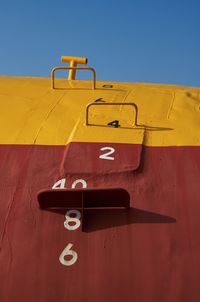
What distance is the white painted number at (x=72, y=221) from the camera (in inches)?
171

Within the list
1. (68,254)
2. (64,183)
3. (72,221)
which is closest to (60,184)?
(64,183)

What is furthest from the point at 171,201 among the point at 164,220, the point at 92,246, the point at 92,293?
the point at 92,293

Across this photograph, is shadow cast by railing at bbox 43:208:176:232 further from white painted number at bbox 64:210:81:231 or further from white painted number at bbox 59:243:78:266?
white painted number at bbox 59:243:78:266

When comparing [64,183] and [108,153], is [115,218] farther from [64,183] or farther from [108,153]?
[108,153]

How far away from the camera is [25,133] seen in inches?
212

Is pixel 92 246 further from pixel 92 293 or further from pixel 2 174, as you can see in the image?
pixel 2 174

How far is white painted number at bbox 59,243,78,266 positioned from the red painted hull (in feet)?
0.11

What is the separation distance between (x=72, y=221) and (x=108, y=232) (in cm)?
32

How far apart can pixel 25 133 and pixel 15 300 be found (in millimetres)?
1935

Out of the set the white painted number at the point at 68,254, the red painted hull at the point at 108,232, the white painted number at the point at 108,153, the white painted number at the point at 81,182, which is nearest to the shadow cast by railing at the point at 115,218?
the red painted hull at the point at 108,232

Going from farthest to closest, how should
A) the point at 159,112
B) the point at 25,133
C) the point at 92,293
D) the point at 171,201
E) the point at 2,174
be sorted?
the point at 159,112, the point at 25,133, the point at 2,174, the point at 171,201, the point at 92,293

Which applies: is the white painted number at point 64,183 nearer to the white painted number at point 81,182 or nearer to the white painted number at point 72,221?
the white painted number at point 81,182

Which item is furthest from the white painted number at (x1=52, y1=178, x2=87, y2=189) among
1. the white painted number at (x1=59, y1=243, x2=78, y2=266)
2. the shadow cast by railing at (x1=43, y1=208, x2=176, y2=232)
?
the white painted number at (x1=59, y1=243, x2=78, y2=266)

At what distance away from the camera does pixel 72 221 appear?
14.4 feet
